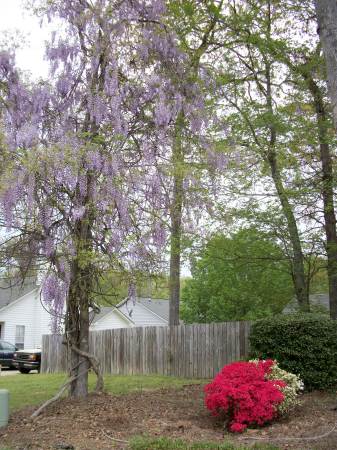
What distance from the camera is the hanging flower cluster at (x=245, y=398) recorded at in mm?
7230

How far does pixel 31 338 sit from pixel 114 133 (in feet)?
82.8

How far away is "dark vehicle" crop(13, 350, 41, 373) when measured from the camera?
21.9 meters

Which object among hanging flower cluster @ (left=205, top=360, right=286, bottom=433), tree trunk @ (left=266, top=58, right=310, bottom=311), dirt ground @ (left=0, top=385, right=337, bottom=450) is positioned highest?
tree trunk @ (left=266, top=58, right=310, bottom=311)

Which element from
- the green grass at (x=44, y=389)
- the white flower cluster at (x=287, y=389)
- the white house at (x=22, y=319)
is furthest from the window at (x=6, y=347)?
the white flower cluster at (x=287, y=389)

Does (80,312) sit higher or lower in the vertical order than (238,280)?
lower

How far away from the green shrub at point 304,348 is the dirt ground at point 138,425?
110 cm

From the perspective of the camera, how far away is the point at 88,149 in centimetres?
841

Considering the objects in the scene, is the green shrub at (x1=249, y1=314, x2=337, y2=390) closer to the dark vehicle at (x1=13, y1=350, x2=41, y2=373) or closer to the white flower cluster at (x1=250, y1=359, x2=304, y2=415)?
the white flower cluster at (x1=250, y1=359, x2=304, y2=415)

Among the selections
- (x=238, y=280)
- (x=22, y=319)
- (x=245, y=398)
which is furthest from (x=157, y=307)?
(x=245, y=398)

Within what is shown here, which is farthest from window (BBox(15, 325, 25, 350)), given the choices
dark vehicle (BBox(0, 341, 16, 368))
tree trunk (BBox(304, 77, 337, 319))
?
tree trunk (BBox(304, 77, 337, 319))

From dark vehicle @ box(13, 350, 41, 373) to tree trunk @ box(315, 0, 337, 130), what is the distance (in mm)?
18477

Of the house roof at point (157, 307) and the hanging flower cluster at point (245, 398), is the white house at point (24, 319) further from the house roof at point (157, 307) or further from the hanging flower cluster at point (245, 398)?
the hanging flower cluster at point (245, 398)

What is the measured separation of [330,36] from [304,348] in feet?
20.3

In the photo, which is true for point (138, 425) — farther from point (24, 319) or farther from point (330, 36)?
point (24, 319)
